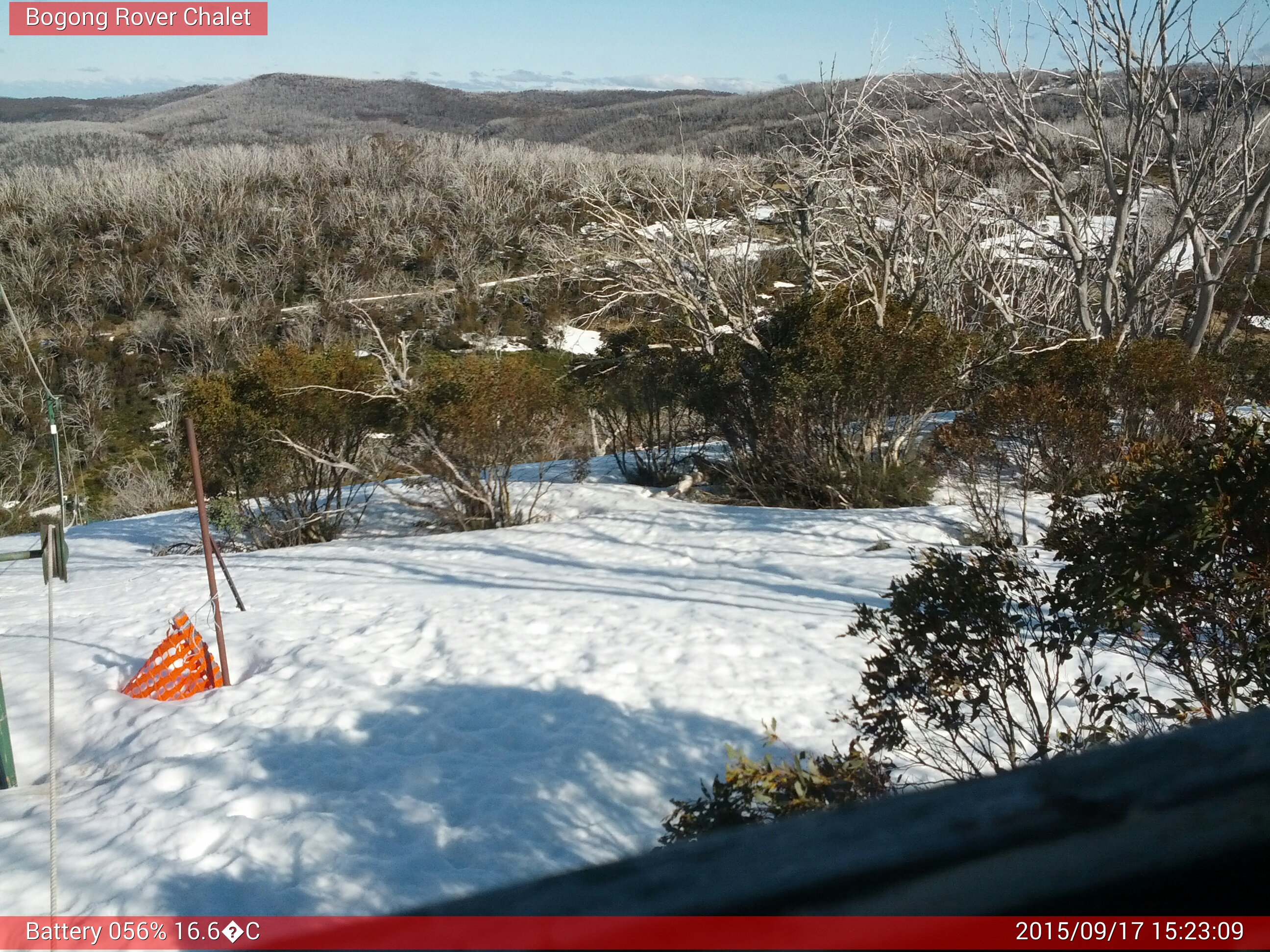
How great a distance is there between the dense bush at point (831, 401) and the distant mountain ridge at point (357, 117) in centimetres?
3274

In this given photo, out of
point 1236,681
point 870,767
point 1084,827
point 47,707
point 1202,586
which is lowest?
point 47,707

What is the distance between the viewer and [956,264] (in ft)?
43.5

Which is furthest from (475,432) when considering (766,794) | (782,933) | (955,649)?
(782,933)

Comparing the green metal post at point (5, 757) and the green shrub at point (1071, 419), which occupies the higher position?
the green shrub at point (1071, 419)

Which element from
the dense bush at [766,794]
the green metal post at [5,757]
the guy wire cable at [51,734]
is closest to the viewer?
the dense bush at [766,794]

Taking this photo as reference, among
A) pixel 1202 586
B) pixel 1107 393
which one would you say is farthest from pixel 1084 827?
pixel 1107 393

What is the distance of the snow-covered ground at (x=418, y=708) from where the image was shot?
3.80m

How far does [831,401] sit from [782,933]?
10580mm

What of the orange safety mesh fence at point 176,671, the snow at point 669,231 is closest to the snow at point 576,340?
the snow at point 669,231

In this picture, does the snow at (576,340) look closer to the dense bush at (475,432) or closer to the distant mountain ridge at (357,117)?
the distant mountain ridge at (357,117)

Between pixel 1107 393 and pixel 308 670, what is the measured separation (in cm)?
828

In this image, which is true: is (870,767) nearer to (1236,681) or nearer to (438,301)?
(1236,681)

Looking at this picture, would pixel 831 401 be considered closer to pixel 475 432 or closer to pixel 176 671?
pixel 475 432

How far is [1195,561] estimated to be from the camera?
293 centimetres
